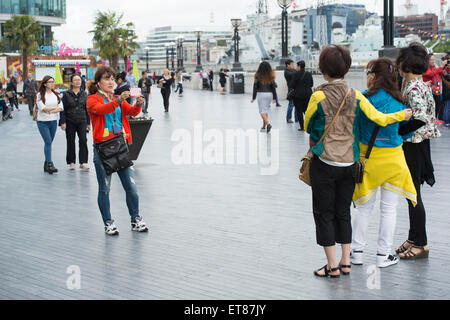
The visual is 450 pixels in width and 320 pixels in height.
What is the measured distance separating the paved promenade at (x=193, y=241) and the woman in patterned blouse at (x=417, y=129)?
0.68 feet

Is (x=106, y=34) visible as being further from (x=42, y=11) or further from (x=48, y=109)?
(x=48, y=109)

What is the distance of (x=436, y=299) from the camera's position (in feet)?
14.3

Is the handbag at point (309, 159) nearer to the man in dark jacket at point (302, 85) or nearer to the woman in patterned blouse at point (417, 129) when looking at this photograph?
the woman in patterned blouse at point (417, 129)

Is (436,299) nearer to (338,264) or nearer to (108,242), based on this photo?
(338,264)

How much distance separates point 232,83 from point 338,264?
33.3 m

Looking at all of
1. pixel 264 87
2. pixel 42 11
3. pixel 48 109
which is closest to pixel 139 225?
pixel 48 109

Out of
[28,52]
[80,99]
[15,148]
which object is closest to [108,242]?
[80,99]

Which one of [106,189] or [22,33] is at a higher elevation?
[22,33]

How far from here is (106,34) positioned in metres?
70.2

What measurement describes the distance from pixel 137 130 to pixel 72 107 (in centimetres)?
113

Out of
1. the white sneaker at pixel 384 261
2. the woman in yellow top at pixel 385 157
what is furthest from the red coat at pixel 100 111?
the white sneaker at pixel 384 261

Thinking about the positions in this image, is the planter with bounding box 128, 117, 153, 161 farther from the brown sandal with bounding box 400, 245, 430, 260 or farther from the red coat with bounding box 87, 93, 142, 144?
the brown sandal with bounding box 400, 245, 430, 260

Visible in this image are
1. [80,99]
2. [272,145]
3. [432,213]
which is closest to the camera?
[432,213]

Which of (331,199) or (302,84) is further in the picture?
(302,84)
